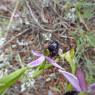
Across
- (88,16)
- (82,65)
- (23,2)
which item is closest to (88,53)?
(82,65)

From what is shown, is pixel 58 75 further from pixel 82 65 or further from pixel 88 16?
pixel 88 16

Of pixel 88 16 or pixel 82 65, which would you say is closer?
pixel 82 65

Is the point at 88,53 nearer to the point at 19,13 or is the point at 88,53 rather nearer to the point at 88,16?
the point at 88,16

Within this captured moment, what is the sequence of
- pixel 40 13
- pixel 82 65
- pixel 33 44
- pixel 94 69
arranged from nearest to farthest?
pixel 94 69
pixel 82 65
pixel 33 44
pixel 40 13

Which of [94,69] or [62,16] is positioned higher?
[62,16]

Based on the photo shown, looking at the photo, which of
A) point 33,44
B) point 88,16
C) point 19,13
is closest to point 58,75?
point 33,44

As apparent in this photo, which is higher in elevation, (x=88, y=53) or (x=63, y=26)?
(x=63, y=26)

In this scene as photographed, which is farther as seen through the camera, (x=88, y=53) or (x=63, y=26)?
(x=63, y=26)

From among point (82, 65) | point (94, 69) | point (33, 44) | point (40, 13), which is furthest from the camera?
point (40, 13)

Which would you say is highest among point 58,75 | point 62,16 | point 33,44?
point 62,16
